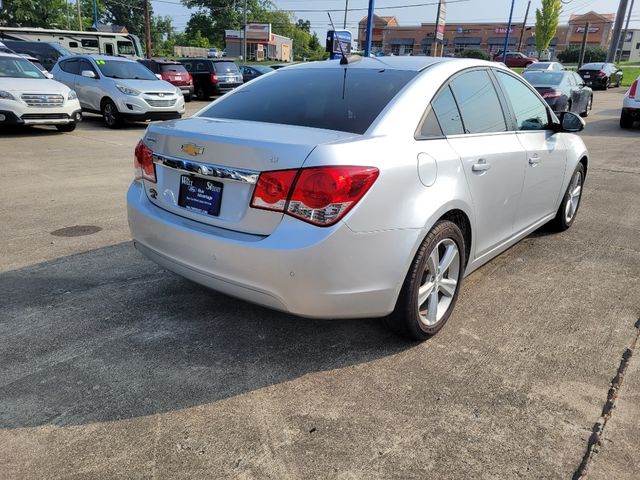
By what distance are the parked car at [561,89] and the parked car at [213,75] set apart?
1100cm

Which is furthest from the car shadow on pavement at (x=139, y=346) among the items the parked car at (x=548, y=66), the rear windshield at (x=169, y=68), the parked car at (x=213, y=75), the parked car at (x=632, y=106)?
the parked car at (x=548, y=66)

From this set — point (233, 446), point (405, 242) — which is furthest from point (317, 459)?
point (405, 242)

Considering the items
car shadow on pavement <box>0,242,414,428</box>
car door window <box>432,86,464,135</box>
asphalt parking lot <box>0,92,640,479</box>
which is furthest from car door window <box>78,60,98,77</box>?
car door window <box>432,86,464,135</box>

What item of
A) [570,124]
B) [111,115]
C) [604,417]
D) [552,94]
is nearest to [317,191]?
[604,417]

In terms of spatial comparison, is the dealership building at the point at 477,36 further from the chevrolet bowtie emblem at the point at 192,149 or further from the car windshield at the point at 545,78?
the chevrolet bowtie emblem at the point at 192,149

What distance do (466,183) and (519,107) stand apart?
1.34 metres

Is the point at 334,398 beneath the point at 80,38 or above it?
beneath

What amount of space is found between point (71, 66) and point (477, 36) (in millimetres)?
90329

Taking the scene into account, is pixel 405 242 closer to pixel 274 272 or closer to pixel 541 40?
pixel 274 272

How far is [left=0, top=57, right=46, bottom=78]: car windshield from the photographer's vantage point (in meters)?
11.2

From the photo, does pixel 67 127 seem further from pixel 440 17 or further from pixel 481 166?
pixel 440 17

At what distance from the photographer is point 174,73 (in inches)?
767

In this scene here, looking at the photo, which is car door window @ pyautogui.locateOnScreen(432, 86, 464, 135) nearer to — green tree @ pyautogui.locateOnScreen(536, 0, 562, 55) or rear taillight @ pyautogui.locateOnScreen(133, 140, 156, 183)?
rear taillight @ pyautogui.locateOnScreen(133, 140, 156, 183)

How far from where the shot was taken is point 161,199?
3.16m
